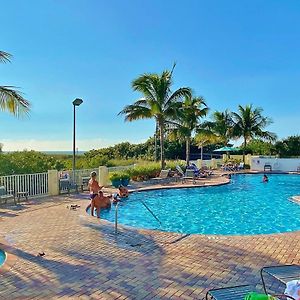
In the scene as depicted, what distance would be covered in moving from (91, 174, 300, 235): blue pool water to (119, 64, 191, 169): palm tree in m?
6.24

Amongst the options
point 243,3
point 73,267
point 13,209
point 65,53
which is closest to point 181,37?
point 243,3

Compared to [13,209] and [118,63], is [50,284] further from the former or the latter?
[118,63]

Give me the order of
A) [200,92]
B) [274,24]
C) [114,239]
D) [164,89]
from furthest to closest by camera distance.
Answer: [200,92] → [164,89] → [274,24] → [114,239]

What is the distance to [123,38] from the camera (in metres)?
16.2

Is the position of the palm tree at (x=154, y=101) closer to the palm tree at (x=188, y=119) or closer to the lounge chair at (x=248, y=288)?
the palm tree at (x=188, y=119)

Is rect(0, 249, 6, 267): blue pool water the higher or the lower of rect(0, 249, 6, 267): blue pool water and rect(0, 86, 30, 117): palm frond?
the lower

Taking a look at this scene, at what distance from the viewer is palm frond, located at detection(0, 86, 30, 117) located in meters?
9.23

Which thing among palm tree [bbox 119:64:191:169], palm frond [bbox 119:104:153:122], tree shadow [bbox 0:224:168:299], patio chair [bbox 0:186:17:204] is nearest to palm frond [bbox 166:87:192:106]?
palm tree [bbox 119:64:191:169]

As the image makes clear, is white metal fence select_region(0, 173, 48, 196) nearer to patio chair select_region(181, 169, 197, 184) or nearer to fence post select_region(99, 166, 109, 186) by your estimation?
fence post select_region(99, 166, 109, 186)

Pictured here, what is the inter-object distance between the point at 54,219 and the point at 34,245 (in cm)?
257

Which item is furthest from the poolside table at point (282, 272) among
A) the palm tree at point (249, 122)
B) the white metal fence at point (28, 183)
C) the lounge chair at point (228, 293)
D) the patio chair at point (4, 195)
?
the palm tree at point (249, 122)

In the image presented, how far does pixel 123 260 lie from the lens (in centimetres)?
581

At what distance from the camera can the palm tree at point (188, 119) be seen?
22984 millimetres

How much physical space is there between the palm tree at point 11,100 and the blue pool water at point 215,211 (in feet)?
13.9
